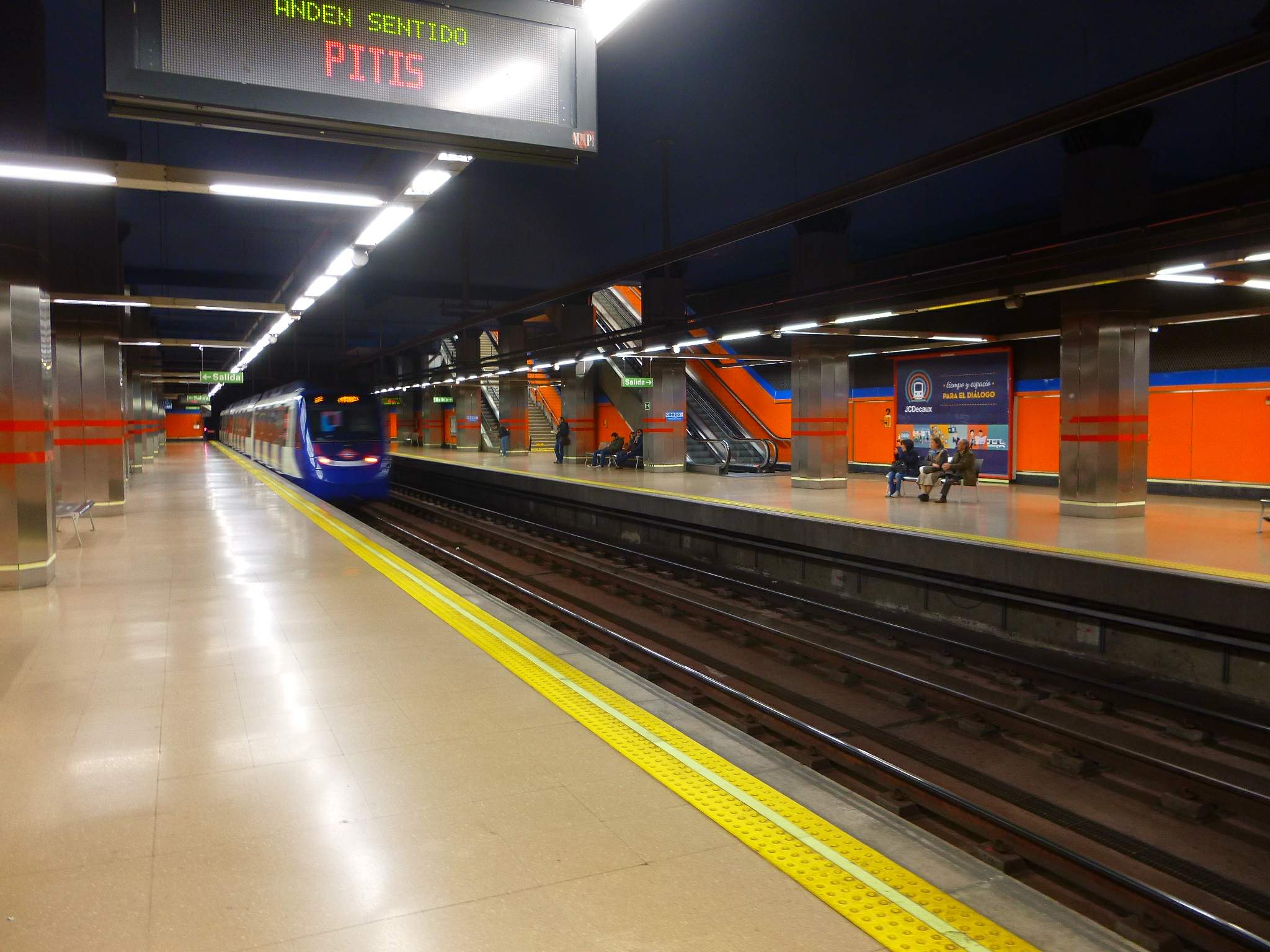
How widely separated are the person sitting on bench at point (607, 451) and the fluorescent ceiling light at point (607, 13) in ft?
62.9

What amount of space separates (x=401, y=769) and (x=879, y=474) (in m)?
17.4

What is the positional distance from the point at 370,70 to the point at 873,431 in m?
17.8

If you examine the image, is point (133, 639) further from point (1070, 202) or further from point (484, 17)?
point (1070, 202)

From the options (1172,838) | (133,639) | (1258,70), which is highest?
(1258,70)

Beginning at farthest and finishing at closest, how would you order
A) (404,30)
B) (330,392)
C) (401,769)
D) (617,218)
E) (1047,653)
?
(330,392) → (617,218) → (1047,653) → (401,769) → (404,30)

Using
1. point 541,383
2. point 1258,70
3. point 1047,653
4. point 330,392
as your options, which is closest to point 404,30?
point 1047,653

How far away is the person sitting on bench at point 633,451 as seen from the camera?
22.2 m

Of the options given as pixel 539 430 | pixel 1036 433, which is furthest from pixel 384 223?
pixel 539 430

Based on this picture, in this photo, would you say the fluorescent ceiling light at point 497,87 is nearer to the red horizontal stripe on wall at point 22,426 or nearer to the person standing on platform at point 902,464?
the red horizontal stripe on wall at point 22,426

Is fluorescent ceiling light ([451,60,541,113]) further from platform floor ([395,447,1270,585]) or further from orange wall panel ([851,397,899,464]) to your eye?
orange wall panel ([851,397,899,464])

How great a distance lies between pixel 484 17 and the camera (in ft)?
11.4

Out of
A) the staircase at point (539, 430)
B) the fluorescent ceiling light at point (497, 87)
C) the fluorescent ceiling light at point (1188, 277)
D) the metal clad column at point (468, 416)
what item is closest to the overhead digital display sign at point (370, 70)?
the fluorescent ceiling light at point (497, 87)

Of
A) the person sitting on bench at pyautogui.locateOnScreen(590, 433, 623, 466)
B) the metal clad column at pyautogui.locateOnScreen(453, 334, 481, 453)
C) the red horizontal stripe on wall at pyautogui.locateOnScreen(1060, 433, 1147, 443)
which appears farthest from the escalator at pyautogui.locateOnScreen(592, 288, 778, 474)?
the red horizontal stripe on wall at pyautogui.locateOnScreen(1060, 433, 1147, 443)

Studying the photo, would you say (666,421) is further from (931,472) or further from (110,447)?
(110,447)
